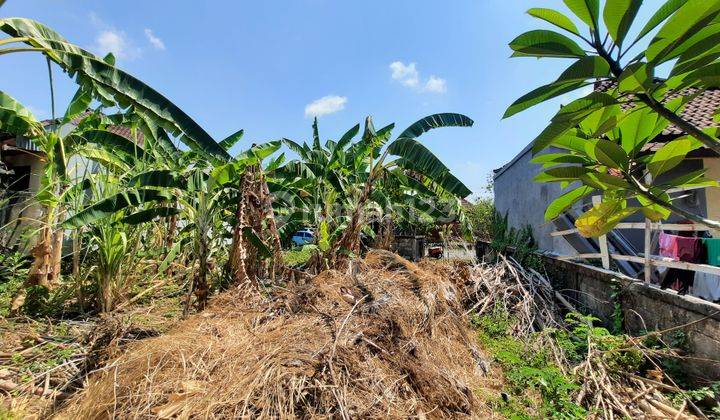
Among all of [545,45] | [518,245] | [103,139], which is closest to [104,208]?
[103,139]

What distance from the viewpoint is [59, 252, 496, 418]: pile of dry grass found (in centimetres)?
222

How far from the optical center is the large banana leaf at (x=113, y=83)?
148 inches

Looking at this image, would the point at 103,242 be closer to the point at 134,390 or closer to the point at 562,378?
the point at 134,390

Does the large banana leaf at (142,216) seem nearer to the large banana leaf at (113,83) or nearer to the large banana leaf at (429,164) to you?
the large banana leaf at (113,83)

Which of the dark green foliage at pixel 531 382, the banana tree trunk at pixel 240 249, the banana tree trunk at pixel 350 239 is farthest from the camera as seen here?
the banana tree trunk at pixel 350 239

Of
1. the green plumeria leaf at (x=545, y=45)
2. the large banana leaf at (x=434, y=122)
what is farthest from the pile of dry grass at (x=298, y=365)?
the large banana leaf at (x=434, y=122)

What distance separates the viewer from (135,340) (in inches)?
124

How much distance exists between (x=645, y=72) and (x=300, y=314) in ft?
10.4

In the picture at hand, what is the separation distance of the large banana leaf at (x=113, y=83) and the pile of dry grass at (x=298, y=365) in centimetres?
199

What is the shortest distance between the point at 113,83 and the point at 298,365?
3698 mm

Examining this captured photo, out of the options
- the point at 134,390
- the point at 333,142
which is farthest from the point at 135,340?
the point at 333,142

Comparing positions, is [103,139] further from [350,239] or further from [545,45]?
[545,45]

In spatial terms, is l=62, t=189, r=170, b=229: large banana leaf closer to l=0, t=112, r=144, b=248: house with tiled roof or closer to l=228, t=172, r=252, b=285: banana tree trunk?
l=228, t=172, r=252, b=285: banana tree trunk

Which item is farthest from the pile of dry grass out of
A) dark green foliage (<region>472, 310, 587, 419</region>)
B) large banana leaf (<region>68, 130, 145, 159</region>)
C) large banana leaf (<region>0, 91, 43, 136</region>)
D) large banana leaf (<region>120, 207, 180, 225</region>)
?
large banana leaf (<region>0, 91, 43, 136</region>)
